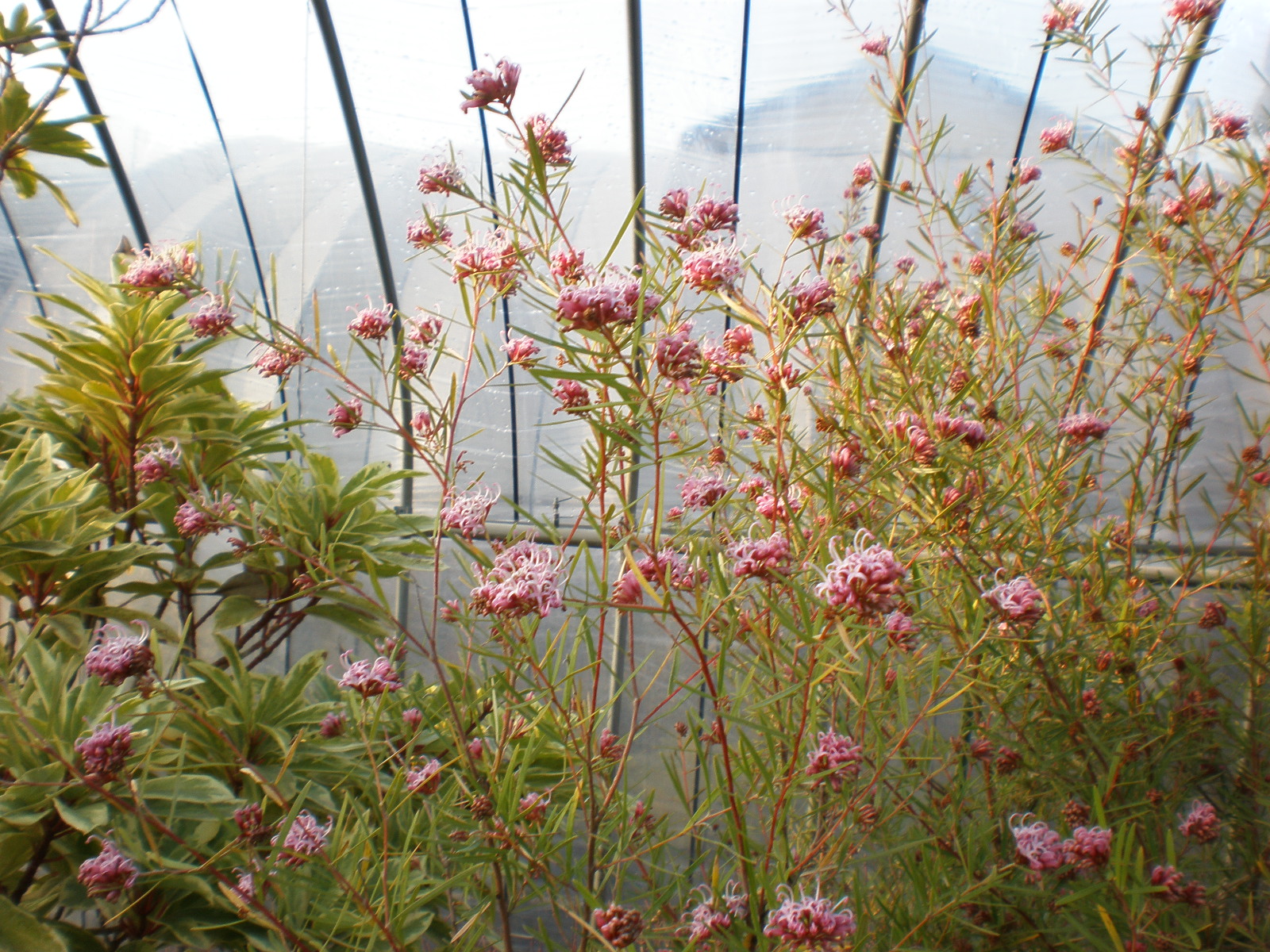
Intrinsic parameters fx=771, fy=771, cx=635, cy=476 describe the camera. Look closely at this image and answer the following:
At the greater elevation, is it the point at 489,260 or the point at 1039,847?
the point at 489,260

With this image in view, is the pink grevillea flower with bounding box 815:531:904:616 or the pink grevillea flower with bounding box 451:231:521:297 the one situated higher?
the pink grevillea flower with bounding box 451:231:521:297

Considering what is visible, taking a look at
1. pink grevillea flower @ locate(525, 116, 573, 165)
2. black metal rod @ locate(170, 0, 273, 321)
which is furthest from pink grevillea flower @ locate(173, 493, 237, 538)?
black metal rod @ locate(170, 0, 273, 321)

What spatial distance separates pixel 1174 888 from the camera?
34.9 inches

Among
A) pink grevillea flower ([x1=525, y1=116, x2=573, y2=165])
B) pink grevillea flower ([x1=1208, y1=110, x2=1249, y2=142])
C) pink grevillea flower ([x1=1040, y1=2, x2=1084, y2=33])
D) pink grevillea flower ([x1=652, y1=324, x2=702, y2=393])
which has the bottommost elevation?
pink grevillea flower ([x1=652, y1=324, x2=702, y2=393])

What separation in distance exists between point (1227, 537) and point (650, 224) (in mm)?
4770

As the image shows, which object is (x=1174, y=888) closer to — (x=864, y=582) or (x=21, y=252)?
(x=864, y=582)

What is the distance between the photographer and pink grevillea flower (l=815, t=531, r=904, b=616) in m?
0.66

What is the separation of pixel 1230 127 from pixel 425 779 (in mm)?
1893

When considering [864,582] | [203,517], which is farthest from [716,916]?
[203,517]

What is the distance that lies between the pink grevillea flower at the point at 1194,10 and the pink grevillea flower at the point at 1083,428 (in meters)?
0.86

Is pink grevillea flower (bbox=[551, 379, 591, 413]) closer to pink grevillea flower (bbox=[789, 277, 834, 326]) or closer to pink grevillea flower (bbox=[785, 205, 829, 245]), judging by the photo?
pink grevillea flower (bbox=[789, 277, 834, 326])

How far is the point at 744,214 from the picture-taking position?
411 cm

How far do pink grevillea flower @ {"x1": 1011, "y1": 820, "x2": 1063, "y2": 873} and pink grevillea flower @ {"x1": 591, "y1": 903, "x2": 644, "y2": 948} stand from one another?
43cm

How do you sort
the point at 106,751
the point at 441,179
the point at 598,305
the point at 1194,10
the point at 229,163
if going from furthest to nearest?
the point at 229,163
the point at 1194,10
the point at 441,179
the point at 106,751
the point at 598,305
